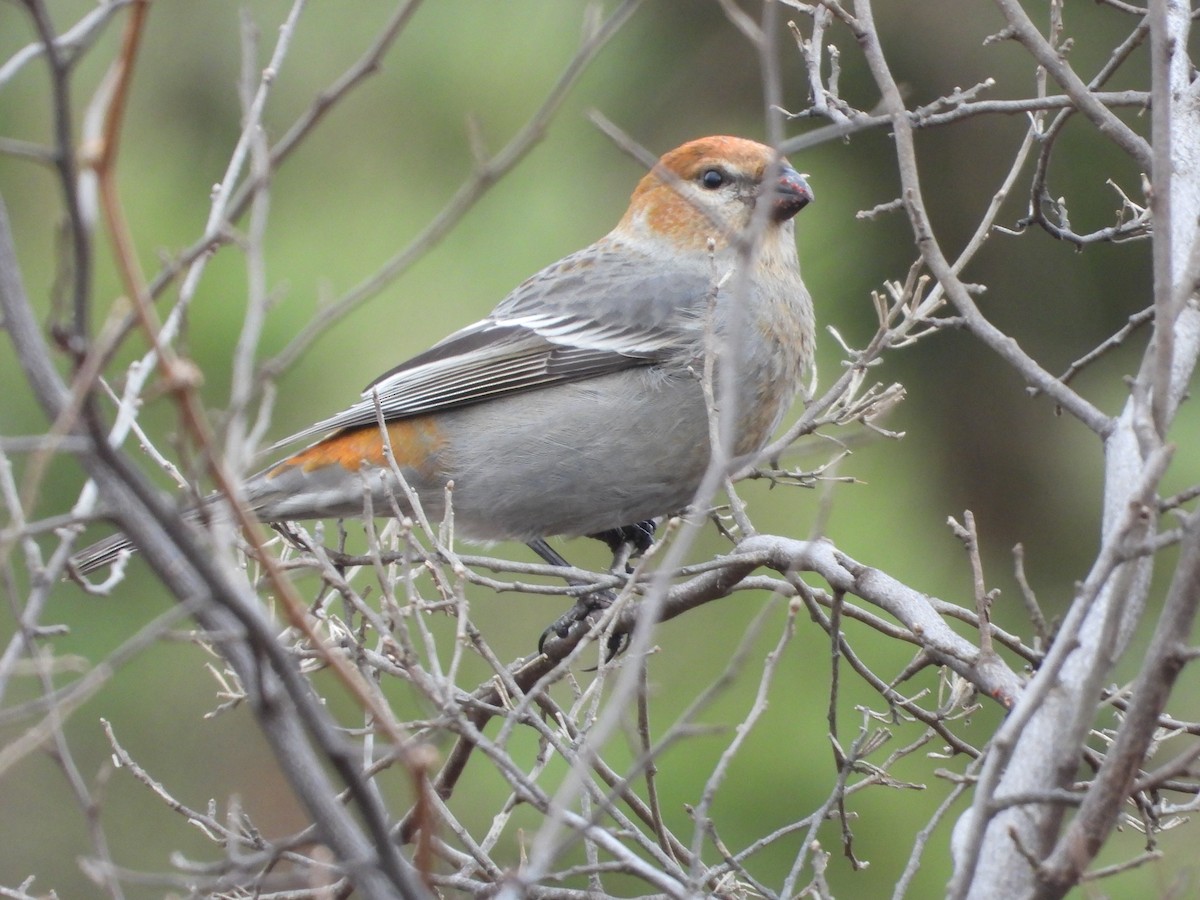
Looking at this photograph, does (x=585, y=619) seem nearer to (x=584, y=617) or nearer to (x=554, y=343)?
(x=584, y=617)

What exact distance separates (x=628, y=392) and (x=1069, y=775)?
8.27ft

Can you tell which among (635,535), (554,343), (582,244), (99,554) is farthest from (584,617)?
(582,244)

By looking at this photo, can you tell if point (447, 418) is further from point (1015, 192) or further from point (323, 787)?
point (1015, 192)

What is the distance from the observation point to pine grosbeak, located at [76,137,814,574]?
405 cm

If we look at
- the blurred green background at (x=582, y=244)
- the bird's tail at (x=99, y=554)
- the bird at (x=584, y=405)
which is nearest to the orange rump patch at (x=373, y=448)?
the bird at (x=584, y=405)

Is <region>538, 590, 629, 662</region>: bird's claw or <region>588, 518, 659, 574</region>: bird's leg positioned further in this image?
<region>588, 518, 659, 574</region>: bird's leg

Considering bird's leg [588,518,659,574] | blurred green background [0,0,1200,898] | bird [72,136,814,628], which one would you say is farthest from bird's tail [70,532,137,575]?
blurred green background [0,0,1200,898]

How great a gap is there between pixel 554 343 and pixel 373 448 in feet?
2.22

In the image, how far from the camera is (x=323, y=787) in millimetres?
1571

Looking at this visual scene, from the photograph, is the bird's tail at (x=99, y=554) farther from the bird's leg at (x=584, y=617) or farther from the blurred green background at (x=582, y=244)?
the blurred green background at (x=582, y=244)

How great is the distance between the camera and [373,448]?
416 centimetres

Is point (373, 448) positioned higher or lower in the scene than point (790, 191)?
lower

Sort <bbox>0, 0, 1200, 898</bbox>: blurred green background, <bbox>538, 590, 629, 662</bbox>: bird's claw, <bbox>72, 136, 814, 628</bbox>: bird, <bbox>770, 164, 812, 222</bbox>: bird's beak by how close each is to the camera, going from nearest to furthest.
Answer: <bbox>538, 590, 629, 662</bbox>: bird's claw → <bbox>72, 136, 814, 628</bbox>: bird → <bbox>770, 164, 812, 222</bbox>: bird's beak → <bbox>0, 0, 1200, 898</bbox>: blurred green background

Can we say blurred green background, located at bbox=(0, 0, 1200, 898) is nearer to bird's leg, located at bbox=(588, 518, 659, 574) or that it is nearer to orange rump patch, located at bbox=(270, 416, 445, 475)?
bird's leg, located at bbox=(588, 518, 659, 574)
